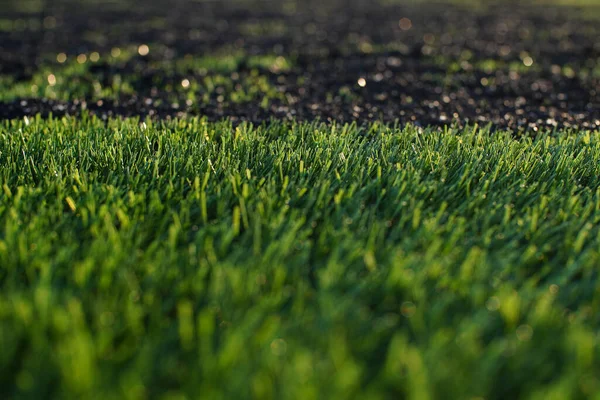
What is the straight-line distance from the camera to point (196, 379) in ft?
4.47

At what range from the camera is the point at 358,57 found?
6.27 meters

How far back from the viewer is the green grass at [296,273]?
1378 millimetres

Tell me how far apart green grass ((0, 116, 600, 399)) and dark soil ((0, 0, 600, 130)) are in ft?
4.36

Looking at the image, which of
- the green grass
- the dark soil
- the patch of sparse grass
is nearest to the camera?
the green grass

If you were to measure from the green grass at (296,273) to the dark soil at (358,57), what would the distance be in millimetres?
1329

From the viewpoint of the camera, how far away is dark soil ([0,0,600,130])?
13.7 ft

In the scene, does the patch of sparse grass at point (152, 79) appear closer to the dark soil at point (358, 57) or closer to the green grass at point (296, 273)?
the dark soil at point (358, 57)

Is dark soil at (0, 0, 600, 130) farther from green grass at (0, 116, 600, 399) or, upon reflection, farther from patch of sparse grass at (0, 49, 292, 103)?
green grass at (0, 116, 600, 399)

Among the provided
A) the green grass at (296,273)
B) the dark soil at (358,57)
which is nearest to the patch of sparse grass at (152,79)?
the dark soil at (358,57)

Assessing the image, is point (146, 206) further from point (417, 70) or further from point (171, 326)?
point (417, 70)

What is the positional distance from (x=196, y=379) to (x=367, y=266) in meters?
0.69

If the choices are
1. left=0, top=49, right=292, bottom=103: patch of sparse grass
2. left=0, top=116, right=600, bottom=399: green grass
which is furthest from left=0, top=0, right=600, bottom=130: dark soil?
left=0, top=116, right=600, bottom=399: green grass

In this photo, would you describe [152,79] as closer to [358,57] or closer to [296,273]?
[358,57]

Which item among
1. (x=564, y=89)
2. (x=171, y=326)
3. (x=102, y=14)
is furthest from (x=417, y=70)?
(x=102, y=14)
